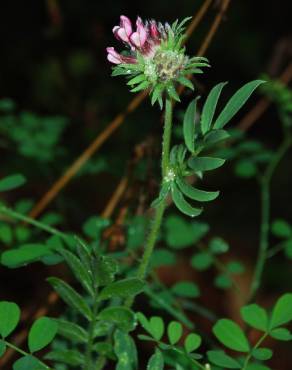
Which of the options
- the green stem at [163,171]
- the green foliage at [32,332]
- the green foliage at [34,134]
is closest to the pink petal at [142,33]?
the green stem at [163,171]

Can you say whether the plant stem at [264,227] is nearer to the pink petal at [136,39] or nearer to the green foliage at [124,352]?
the green foliage at [124,352]

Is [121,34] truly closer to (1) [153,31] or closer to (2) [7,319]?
(1) [153,31]

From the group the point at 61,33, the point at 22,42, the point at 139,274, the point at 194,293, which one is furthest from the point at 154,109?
the point at 139,274

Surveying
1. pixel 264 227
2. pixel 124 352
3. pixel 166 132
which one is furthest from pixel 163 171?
pixel 264 227

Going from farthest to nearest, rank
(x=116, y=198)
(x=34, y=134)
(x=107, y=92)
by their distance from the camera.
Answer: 1. (x=107, y=92)
2. (x=34, y=134)
3. (x=116, y=198)

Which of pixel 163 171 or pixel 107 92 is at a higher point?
pixel 107 92

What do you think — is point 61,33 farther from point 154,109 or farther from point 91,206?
point 91,206
